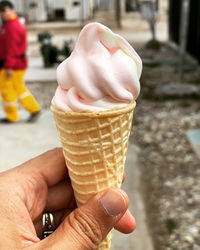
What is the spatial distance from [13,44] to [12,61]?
256mm

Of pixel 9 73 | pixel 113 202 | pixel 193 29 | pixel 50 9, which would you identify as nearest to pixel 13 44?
pixel 9 73

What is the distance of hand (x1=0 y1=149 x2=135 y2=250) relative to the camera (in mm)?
1597

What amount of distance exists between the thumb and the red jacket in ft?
13.5

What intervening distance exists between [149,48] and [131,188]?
9.39 meters

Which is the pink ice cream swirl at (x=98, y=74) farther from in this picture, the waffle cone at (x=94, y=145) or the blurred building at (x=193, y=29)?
the blurred building at (x=193, y=29)

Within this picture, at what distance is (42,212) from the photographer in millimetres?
2100

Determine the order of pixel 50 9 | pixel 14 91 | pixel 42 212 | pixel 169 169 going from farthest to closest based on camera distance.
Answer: pixel 50 9 < pixel 14 91 < pixel 169 169 < pixel 42 212

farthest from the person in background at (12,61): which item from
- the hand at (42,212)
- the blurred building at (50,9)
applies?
the blurred building at (50,9)

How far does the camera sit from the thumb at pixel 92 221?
64.4 inches

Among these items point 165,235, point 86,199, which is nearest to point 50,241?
point 86,199

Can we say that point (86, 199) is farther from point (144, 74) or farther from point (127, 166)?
point (144, 74)

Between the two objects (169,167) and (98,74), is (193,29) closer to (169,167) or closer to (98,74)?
(169,167)

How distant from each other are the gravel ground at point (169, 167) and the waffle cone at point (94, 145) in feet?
5.64

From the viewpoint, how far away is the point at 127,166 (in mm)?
4469
